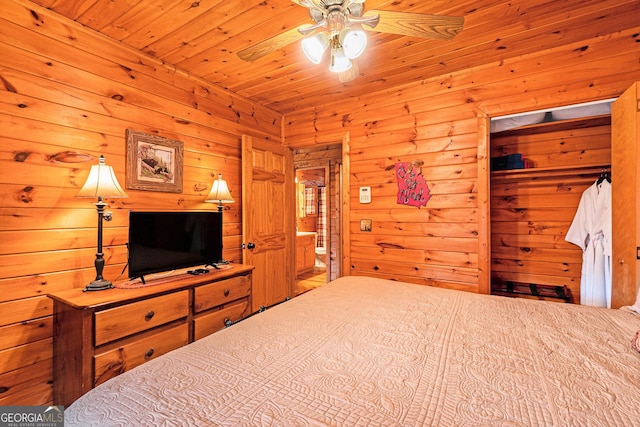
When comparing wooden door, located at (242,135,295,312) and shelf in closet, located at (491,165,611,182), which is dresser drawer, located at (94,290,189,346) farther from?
shelf in closet, located at (491,165,611,182)

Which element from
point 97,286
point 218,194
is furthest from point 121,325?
point 218,194

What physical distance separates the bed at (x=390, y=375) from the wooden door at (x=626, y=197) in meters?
0.58

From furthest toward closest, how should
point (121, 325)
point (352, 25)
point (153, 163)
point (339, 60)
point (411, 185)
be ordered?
point (411, 185)
point (153, 163)
point (121, 325)
point (339, 60)
point (352, 25)

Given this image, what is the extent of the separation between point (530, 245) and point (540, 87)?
4.80 feet

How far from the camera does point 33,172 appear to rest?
5.79 feet

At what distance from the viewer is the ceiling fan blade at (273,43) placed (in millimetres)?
1485

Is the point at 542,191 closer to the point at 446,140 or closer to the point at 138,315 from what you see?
the point at 446,140

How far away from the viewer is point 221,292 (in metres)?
2.27

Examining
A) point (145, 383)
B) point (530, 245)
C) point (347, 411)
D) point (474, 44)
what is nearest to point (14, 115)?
point (145, 383)

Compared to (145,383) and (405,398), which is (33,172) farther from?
(405,398)

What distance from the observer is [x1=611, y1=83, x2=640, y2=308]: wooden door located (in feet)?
5.71

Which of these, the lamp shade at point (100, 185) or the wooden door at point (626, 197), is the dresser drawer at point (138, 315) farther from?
the wooden door at point (626, 197)

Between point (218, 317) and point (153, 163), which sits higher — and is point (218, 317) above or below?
below

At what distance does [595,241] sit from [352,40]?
2.64 m
